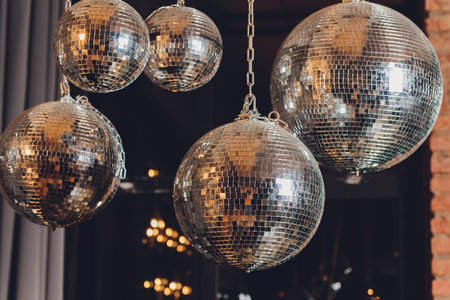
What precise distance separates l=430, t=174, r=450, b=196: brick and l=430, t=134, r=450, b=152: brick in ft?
0.29

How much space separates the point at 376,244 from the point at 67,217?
6.59 feet

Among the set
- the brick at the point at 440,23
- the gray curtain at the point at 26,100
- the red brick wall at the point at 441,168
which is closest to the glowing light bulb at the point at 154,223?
the gray curtain at the point at 26,100

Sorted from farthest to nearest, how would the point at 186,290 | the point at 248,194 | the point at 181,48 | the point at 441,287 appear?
1. the point at 186,290
2. the point at 441,287
3. the point at 181,48
4. the point at 248,194

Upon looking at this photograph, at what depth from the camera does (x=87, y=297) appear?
2.57 m

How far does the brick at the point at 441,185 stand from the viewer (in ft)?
6.81

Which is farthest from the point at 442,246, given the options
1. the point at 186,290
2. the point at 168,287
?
the point at 168,287

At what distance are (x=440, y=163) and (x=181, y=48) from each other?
1314 mm

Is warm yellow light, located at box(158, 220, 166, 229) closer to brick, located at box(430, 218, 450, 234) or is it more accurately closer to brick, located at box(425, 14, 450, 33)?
brick, located at box(430, 218, 450, 234)

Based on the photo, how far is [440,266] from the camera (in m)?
2.03

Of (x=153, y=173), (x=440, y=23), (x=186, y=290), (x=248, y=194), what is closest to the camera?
(x=248, y=194)

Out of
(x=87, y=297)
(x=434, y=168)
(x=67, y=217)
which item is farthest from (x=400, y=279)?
(x=67, y=217)

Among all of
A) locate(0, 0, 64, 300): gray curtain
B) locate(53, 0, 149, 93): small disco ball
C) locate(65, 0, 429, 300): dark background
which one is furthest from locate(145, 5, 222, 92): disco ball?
locate(65, 0, 429, 300): dark background

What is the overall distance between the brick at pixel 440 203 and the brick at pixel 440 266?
162 mm

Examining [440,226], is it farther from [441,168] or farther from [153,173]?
[153,173]
